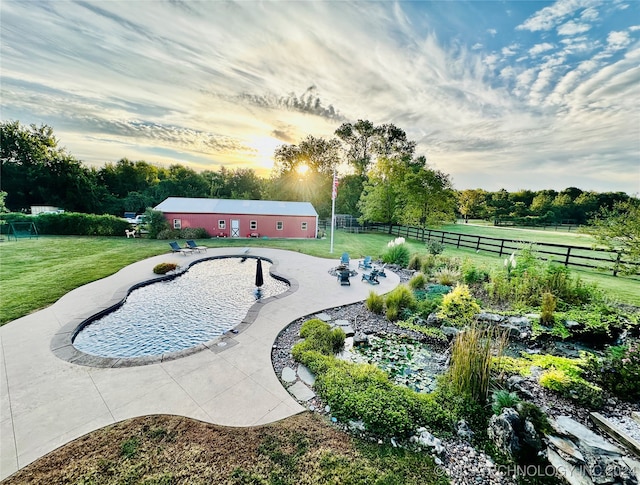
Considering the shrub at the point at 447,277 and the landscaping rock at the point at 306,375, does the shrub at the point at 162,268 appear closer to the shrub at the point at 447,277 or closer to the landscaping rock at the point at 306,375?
the landscaping rock at the point at 306,375

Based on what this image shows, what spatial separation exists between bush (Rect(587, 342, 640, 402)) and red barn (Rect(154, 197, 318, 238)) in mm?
18419

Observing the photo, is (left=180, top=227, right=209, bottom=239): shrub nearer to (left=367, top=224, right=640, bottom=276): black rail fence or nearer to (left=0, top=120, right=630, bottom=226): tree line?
(left=0, top=120, right=630, bottom=226): tree line

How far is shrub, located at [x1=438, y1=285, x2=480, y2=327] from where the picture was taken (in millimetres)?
6055

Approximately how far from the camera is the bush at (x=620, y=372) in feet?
11.8

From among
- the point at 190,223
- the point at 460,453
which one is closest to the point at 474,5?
the point at 460,453

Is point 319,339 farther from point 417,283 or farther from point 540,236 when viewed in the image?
point 540,236

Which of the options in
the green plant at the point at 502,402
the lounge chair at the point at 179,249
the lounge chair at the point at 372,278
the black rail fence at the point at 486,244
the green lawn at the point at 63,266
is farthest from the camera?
the black rail fence at the point at 486,244

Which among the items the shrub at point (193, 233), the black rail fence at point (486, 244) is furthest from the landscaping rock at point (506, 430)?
the shrub at point (193, 233)

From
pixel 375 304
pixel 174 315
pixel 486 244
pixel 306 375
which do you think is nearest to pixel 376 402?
pixel 306 375

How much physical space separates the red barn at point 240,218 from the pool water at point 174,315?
10239 mm

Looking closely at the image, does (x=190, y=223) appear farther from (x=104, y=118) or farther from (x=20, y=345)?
(x=20, y=345)

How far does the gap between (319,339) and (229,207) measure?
17669 millimetres

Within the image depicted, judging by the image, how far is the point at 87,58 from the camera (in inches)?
335

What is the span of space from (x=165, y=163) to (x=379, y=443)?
52.1 m
